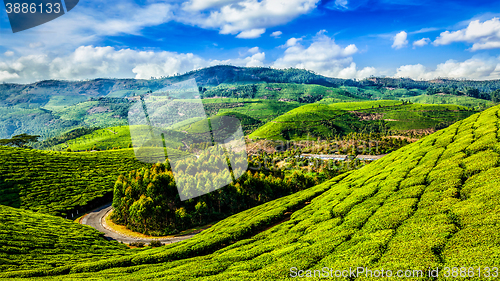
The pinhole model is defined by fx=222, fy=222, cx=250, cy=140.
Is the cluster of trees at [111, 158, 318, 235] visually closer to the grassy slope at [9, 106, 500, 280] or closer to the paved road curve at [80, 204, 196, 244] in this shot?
the paved road curve at [80, 204, 196, 244]

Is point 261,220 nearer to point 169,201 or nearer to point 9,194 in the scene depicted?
point 169,201

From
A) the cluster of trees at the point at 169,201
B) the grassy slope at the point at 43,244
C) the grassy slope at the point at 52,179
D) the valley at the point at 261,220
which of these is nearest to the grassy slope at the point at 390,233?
the valley at the point at 261,220

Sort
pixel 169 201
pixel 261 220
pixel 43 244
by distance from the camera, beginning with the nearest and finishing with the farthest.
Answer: pixel 43 244 < pixel 261 220 < pixel 169 201

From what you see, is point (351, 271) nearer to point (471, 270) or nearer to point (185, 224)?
point (471, 270)

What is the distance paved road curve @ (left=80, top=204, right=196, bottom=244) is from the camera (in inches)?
1826

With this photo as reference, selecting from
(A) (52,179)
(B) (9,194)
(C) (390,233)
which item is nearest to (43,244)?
(C) (390,233)

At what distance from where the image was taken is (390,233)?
16.6 metres

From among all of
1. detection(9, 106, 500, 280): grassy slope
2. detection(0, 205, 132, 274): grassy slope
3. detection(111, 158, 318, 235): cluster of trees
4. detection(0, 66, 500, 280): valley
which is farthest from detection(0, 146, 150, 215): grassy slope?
detection(9, 106, 500, 280): grassy slope

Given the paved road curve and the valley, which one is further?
the paved road curve

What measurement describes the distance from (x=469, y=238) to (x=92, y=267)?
111ft

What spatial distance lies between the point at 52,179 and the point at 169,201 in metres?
46.4

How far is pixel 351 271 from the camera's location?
1341 centimetres

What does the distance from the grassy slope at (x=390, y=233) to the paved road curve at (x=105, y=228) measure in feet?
66.7

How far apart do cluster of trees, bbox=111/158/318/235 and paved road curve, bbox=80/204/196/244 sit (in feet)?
9.46
